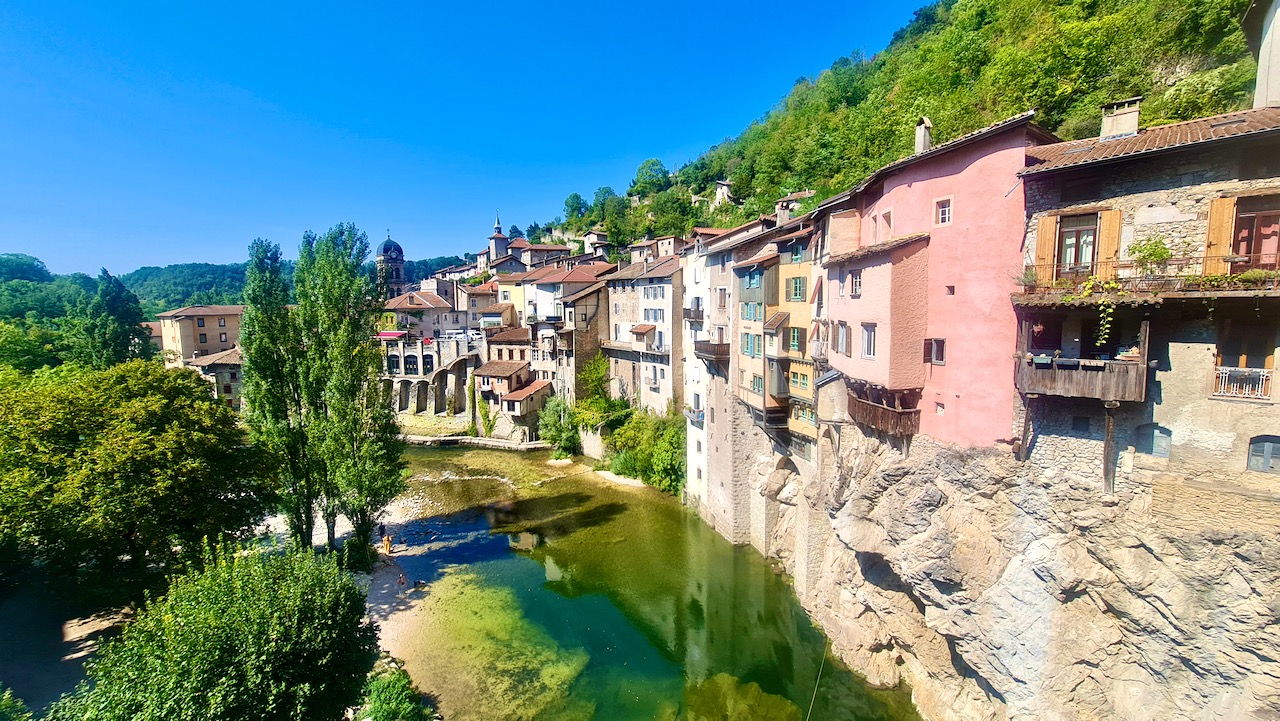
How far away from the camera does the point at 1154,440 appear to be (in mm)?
11039

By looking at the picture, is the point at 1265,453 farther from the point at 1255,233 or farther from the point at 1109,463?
the point at 1255,233

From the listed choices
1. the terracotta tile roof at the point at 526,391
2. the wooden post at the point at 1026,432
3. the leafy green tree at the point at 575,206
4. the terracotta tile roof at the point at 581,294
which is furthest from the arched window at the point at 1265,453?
the leafy green tree at the point at 575,206

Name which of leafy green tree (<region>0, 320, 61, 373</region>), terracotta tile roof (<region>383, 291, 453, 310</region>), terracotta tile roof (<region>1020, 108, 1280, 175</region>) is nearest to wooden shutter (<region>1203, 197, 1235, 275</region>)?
terracotta tile roof (<region>1020, 108, 1280, 175</region>)

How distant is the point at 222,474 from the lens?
1869 centimetres

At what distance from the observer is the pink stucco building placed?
42.3 feet

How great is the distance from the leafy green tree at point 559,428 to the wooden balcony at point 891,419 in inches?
1165

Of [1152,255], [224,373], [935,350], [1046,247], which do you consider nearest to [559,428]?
[935,350]

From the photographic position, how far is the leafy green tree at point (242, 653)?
9969 millimetres

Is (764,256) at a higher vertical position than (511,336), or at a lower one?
higher

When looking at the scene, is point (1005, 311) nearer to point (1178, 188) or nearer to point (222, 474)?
point (1178, 188)

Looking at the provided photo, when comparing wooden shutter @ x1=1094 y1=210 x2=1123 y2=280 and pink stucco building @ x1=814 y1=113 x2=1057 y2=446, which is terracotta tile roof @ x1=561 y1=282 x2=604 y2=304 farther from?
wooden shutter @ x1=1094 y1=210 x2=1123 y2=280

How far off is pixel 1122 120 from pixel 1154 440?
782 cm

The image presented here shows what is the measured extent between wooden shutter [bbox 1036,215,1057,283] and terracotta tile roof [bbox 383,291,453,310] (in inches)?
2458

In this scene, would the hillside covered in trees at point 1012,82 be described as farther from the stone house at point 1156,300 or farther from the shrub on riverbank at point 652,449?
the shrub on riverbank at point 652,449
